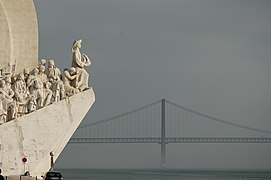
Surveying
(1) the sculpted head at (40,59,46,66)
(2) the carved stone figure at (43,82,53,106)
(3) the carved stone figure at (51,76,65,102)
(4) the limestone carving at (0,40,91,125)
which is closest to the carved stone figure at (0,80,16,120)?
(4) the limestone carving at (0,40,91,125)

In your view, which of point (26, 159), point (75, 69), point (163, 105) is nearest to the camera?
point (26, 159)

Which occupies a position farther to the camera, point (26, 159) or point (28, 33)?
point (28, 33)

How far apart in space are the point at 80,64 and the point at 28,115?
2330 mm

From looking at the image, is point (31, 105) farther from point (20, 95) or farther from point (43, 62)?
point (43, 62)

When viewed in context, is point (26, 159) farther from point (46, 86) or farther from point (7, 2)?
point (7, 2)

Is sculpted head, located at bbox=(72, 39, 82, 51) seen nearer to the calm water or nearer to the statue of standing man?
the statue of standing man

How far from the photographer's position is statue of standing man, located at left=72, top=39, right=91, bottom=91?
2733 centimetres

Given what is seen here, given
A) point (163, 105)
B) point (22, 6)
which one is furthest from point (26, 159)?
point (163, 105)

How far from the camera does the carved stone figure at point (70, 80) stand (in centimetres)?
2708

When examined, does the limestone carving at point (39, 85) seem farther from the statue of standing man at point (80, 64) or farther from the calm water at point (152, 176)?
the calm water at point (152, 176)

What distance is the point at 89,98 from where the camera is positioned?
1067 inches

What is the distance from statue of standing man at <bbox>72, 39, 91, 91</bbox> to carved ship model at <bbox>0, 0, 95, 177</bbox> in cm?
24

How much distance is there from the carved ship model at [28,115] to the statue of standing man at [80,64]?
0.24 meters

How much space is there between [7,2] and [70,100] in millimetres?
3151
